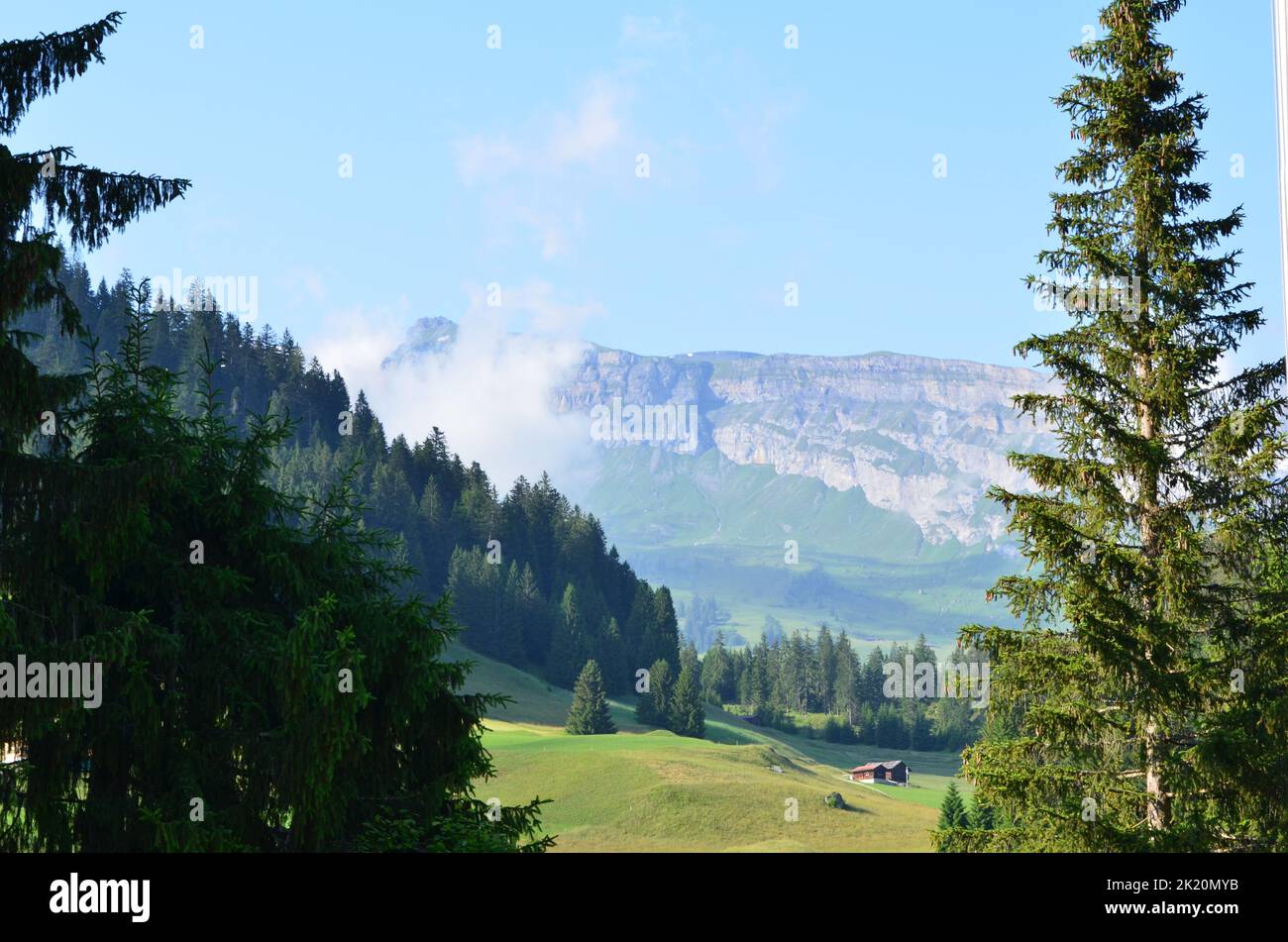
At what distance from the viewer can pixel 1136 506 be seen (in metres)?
16.7

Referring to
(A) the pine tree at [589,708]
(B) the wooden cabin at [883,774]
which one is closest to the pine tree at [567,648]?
(A) the pine tree at [589,708]

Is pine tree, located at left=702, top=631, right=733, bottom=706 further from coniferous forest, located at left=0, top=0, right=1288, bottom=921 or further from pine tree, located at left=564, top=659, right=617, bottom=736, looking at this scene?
coniferous forest, located at left=0, top=0, right=1288, bottom=921

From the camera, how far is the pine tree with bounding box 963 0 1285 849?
1602cm

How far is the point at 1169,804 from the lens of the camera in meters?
16.2

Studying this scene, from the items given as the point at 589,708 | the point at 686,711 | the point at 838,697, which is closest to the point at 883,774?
the point at 686,711

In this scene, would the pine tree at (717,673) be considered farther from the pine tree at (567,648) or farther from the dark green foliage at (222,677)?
the dark green foliage at (222,677)

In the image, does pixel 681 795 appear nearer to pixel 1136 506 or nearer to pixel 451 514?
pixel 1136 506

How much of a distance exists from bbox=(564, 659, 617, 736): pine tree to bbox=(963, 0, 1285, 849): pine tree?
87.0 m

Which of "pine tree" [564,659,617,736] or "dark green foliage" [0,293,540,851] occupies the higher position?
"dark green foliage" [0,293,540,851]

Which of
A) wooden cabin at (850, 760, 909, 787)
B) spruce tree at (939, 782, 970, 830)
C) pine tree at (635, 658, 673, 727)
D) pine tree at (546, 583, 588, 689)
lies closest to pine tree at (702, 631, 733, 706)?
pine tree at (546, 583, 588, 689)

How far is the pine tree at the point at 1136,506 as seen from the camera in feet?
52.5

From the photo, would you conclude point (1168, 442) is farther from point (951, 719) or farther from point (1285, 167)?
point (951, 719)

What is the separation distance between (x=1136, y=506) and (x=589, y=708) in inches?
3521
